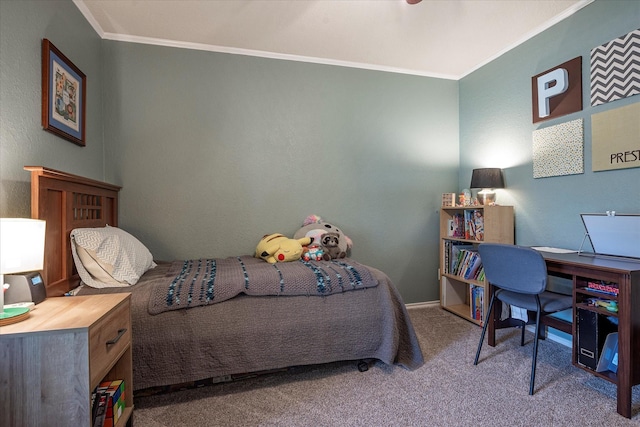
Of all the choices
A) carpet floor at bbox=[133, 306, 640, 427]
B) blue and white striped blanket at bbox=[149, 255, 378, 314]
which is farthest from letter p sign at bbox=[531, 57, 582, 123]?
blue and white striped blanket at bbox=[149, 255, 378, 314]

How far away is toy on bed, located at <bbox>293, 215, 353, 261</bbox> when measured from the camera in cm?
270

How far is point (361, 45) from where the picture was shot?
2842 millimetres

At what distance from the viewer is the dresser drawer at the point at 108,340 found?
1.06m

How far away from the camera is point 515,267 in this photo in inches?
74.3

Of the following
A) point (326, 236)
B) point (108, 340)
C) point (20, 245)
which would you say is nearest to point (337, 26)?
point (326, 236)

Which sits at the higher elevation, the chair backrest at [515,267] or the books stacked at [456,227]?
the books stacked at [456,227]

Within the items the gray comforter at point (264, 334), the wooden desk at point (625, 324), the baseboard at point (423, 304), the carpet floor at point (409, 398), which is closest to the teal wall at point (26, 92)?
the gray comforter at point (264, 334)

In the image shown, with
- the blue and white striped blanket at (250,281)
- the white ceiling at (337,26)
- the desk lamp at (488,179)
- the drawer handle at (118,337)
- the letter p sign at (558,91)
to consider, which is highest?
the white ceiling at (337,26)

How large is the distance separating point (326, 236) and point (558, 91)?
2.10 meters

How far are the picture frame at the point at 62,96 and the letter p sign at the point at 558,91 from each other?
3401 millimetres

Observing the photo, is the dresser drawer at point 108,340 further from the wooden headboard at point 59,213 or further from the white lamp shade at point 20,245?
the wooden headboard at point 59,213

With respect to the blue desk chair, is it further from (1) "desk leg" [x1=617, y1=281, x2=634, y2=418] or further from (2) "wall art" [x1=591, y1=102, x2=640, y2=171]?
(2) "wall art" [x1=591, y1=102, x2=640, y2=171]

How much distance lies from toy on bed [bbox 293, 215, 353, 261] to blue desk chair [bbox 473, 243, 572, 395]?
112 cm

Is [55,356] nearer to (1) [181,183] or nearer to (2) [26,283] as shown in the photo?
(2) [26,283]
